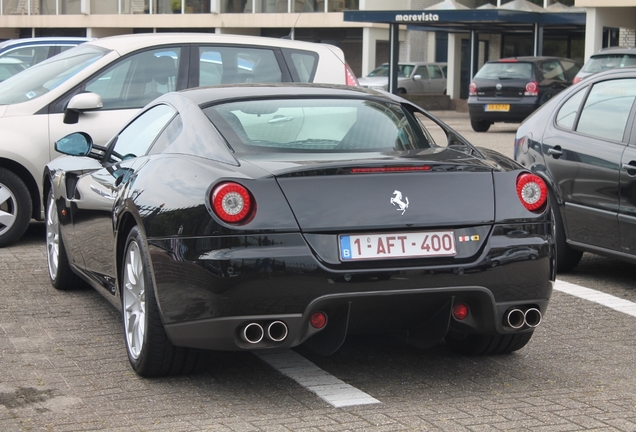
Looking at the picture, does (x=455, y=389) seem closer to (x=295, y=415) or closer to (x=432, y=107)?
(x=295, y=415)

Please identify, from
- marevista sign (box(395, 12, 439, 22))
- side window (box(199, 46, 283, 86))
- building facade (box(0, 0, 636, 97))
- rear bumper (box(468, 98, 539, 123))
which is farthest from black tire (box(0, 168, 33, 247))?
building facade (box(0, 0, 636, 97))

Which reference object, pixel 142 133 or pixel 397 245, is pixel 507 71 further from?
pixel 397 245

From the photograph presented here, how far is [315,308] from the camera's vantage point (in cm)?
454

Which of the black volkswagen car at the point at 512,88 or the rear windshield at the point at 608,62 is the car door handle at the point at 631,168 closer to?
the rear windshield at the point at 608,62

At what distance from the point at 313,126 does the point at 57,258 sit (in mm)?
2590

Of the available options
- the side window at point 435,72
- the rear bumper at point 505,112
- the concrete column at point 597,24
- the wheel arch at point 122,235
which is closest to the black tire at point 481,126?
the rear bumper at point 505,112

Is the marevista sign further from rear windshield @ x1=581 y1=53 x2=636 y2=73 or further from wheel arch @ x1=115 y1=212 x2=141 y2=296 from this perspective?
wheel arch @ x1=115 y1=212 x2=141 y2=296

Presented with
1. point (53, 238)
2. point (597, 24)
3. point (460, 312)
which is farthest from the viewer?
point (597, 24)

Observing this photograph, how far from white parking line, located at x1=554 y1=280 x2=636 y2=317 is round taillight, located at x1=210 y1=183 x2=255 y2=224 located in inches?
123

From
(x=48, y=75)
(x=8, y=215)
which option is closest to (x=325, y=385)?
(x=8, y=215)

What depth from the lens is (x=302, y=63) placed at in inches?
389

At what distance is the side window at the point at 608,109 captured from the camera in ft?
24.8

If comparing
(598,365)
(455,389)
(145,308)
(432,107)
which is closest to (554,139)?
(598,365)

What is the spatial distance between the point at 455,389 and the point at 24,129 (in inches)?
210
